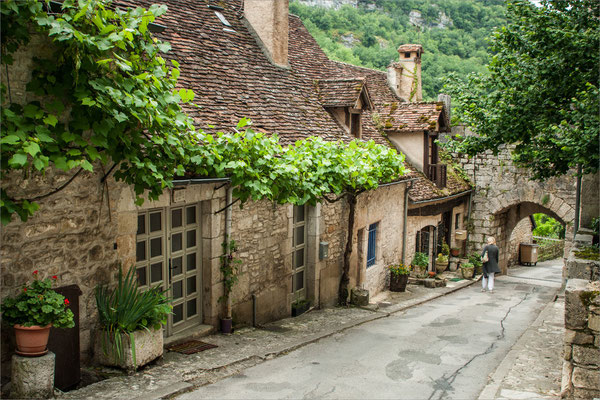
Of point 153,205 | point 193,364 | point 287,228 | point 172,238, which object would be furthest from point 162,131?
point 287,228

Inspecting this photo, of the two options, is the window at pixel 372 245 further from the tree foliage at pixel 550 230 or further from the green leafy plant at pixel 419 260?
the tree foliage at pixel 550 230

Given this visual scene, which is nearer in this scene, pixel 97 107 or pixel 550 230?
pixel 97 107

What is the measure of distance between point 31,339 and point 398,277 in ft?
35.7

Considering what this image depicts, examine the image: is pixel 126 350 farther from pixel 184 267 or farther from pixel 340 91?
pixel 340 91

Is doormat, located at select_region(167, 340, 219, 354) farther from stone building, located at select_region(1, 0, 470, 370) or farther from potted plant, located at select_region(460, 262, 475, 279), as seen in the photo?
potted plant, located at select_region(460, 262, 475, 279)

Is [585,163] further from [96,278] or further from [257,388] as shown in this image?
[96,278]

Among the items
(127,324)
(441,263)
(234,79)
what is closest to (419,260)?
(441,263)

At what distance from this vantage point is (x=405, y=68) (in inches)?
853

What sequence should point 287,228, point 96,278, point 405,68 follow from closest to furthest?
point 96,278, point 287,228, point 405,68

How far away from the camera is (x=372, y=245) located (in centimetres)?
1440

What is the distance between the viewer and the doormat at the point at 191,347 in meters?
7.83

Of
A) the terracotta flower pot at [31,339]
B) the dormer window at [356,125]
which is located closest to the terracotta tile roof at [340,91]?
the dormer window at [356,125]

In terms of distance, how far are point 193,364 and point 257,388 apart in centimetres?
97

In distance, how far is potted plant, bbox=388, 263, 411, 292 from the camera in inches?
595
